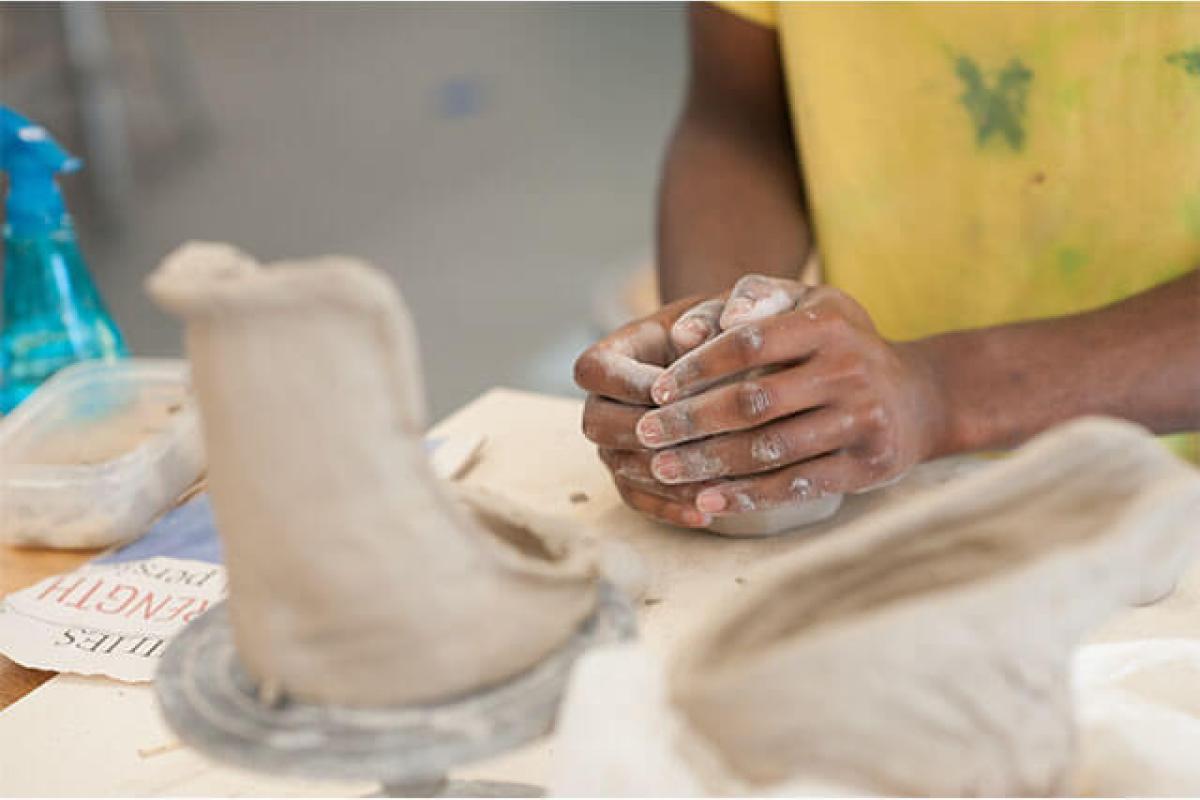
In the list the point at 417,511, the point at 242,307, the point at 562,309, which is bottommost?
the point at 562,309

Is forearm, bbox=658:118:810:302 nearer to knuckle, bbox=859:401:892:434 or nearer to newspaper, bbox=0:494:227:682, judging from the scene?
knuckle, bbox=859:401:892:434

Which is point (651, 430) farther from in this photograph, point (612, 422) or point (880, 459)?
Result: point (880, 459)

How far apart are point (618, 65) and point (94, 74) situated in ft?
6.46

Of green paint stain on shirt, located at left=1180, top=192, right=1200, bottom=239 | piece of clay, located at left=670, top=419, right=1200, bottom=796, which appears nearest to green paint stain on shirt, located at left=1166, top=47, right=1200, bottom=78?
green paint stain on shirt, located at left=1180, top=192, right=1200, bottom=239

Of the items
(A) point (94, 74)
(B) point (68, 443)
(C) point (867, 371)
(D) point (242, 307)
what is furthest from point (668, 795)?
(A) point (94, 74)

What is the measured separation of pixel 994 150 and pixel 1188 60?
0.69 ft

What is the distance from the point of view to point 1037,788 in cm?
60

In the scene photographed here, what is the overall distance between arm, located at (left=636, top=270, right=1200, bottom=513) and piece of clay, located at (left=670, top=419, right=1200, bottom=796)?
17.5 inches

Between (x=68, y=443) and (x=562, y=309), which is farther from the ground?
(x=68, y=443)

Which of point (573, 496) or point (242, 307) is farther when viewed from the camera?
point (573, 496)

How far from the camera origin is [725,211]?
1.55 metres

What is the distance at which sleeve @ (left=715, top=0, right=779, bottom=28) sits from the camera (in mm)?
1449

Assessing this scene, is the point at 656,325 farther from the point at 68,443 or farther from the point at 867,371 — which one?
the point at 68,443

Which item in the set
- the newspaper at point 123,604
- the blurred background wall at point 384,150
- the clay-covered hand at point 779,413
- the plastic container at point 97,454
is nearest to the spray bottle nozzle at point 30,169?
the plastic container at point 97,454
